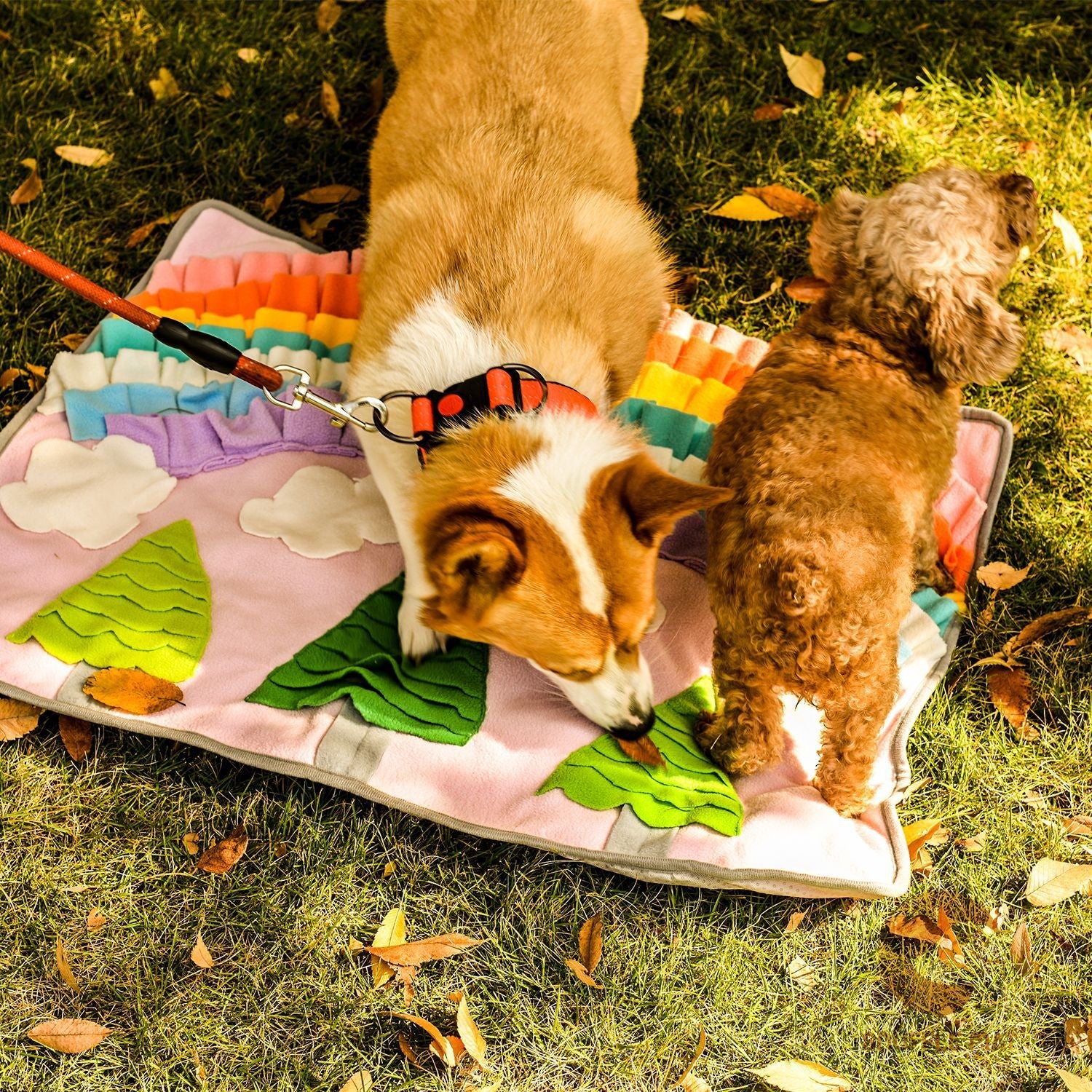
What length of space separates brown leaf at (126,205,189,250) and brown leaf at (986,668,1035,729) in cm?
393

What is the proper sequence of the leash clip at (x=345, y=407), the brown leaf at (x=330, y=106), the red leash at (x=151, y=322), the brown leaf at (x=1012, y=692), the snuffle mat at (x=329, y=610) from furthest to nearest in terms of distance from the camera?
the brown leaf at (x=330, y=106) < the brown leaf at (x=1012, y=692) < the snuffle mat at (x=329, y=610) < the leash clip at (x=345, y=407) < the red leash at (x=151, y=322)

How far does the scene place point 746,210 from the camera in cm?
385

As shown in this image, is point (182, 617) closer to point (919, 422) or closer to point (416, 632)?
point (416, 632)

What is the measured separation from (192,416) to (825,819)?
2.74m

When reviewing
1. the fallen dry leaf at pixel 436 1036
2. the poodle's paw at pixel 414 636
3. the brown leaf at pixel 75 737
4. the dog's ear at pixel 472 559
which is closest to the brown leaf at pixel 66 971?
the brown leaf at pixel 75 737

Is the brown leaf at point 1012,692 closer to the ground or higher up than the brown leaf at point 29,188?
closer to the ground

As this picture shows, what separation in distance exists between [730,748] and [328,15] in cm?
393

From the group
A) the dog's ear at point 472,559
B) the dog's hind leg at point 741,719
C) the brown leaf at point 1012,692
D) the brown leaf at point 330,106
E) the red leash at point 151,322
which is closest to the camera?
the dog's ear at point 472,559

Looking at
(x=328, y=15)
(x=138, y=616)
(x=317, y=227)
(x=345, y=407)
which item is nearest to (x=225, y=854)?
(x=138, y=616)

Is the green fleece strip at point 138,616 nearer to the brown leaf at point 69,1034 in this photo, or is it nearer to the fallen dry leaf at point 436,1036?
the brown leaf at point 69,1034

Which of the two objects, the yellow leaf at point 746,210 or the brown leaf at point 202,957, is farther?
the yellow leaf at point 746,210

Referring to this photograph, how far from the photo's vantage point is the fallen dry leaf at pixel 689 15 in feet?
13.7

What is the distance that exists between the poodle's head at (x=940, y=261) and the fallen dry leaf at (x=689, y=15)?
1861 mm

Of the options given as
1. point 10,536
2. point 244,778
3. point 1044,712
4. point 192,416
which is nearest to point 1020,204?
point 1044,712
